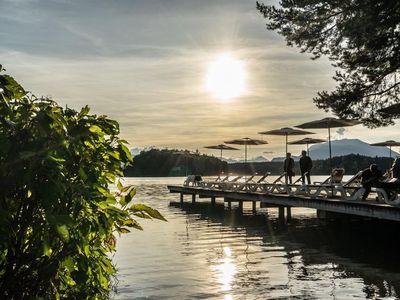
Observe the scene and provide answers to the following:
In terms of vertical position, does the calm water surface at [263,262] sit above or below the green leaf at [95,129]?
below

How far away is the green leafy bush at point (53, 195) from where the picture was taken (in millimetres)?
2393

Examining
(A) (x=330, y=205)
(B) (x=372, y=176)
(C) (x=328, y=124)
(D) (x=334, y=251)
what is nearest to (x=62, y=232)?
(D) (x=334, y=251)

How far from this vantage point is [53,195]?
7.59ft

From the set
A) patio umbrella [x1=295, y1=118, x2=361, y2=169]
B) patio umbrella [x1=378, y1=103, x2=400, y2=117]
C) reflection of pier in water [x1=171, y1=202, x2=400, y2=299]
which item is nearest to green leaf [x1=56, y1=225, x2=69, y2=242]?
reflection of pier in water [x1=171, y1=202, x2=400, y2=299]

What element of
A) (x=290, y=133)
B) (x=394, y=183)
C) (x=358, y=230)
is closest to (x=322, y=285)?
(x=394, y=183)

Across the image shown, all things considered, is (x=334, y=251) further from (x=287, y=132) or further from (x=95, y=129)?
(x=287, y=132)

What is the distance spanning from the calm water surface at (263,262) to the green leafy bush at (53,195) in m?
6.63

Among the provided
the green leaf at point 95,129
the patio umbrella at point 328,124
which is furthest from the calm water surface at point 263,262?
the green leaf at point 95,129

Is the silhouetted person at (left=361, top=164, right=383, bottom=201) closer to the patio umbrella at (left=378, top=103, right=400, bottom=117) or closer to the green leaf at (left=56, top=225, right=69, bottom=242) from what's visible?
the patio umbrella at (left=378, top=103, right=400, bottom=117)

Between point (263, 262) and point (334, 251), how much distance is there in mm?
2808

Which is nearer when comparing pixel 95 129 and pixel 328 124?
pixel 95 129

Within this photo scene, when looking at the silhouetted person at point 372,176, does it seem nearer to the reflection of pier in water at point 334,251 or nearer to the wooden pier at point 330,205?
the wooden pier at point 330,205

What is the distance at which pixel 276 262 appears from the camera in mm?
12906

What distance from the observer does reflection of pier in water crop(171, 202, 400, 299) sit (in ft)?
33.3
